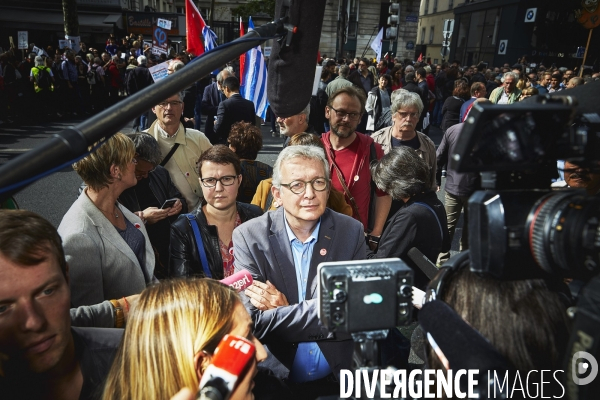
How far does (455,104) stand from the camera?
6.70 meters

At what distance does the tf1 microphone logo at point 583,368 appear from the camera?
2.55 ft

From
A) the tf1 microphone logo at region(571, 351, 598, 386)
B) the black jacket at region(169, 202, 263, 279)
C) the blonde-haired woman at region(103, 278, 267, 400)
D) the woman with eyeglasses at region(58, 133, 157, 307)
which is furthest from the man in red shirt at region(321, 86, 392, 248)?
the tf1 microphone logo at region(571, 351, 598, 386)

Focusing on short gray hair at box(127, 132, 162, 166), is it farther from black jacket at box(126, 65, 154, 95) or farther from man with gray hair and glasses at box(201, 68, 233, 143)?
black jacket at box(126, 65, 154, 95)

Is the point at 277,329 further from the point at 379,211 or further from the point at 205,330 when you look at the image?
the point at 379,211

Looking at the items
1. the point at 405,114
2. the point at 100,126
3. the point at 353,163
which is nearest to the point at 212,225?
the point at 353,163

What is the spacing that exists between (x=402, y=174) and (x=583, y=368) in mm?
2049

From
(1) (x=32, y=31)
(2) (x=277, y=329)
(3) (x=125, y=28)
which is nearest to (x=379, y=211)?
(2) (x=277, y=329)

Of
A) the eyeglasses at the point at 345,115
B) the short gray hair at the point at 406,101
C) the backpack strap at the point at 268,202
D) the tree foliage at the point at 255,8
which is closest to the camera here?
the backpack strap at the point at 268,202

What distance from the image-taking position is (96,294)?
2.01 m

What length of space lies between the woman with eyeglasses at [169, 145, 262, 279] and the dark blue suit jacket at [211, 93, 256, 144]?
3.12 m

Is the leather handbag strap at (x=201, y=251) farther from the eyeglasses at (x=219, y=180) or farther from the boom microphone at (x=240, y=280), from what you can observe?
the boom microphone at (x=240, y=280)

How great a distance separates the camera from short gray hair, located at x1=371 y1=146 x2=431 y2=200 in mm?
2746

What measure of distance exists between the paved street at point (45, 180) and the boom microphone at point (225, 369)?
3.01m

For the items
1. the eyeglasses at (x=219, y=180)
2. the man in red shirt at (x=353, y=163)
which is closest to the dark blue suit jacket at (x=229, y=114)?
the man in red shirt at (x=353, y=163)
